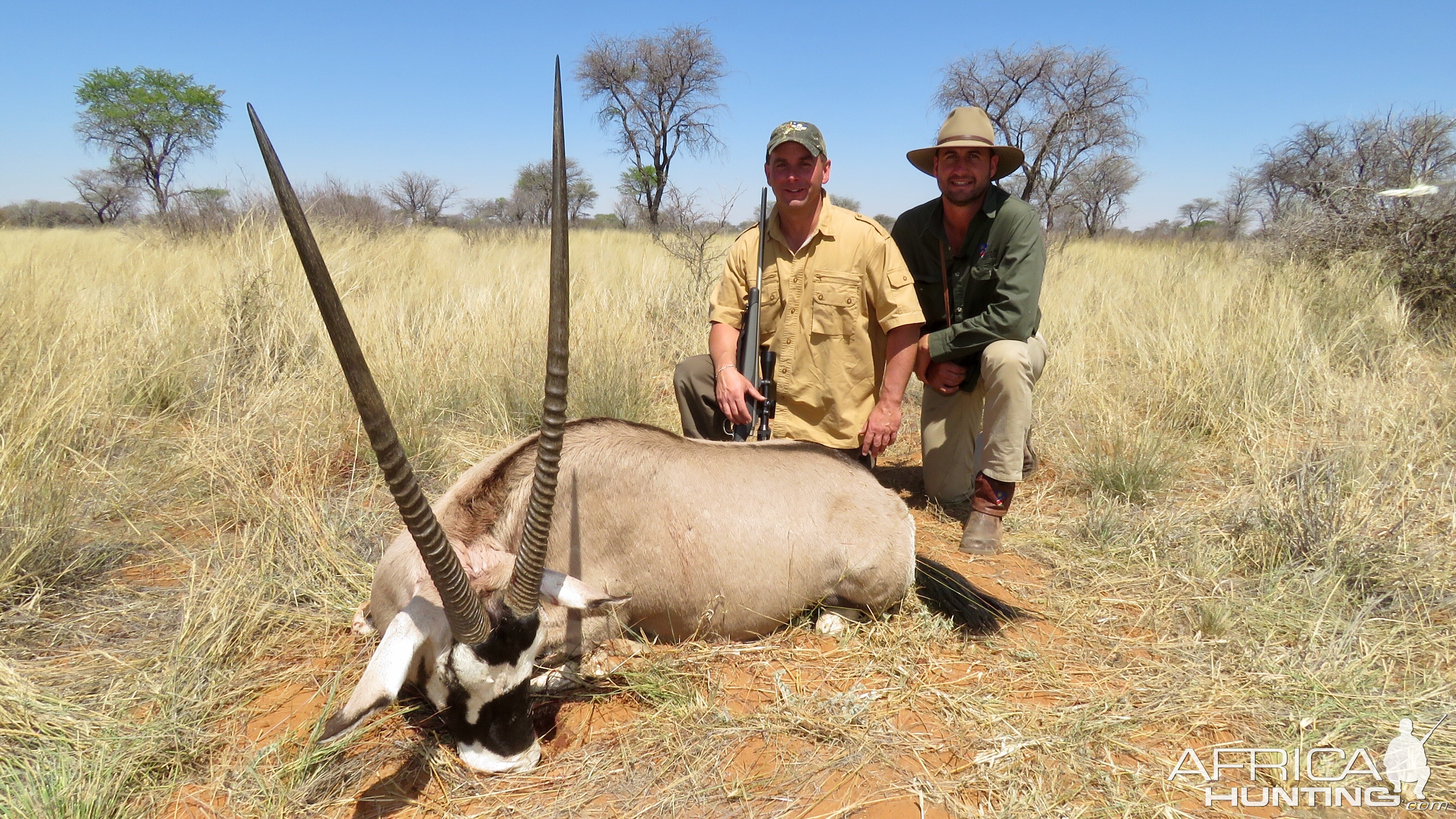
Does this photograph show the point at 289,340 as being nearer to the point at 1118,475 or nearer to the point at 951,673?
the point at 951,673

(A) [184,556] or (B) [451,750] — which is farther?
(A) [184,556]

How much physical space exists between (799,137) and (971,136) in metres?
1.14

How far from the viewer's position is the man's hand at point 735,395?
3.89m

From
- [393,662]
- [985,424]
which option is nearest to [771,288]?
[985,424]

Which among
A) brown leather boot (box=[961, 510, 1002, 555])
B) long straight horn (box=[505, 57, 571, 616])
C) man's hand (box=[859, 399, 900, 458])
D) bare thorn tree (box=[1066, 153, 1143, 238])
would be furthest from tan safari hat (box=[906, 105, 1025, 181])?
bare thorn tree (box=[1066, 153, 1143, 238])

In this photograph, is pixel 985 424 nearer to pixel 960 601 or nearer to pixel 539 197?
pixel 960 601

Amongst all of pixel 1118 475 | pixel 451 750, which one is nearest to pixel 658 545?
pixel 451 750

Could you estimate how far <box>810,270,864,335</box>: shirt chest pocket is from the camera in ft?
13.5

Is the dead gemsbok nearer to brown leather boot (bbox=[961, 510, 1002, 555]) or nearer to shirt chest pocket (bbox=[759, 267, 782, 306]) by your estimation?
brown leather boot (bbox=[961, 510, 1002, 555])

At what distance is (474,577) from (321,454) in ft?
8.63

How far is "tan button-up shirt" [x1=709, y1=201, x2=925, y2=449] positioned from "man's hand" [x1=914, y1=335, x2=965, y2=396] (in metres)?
0.43

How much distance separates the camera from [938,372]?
475cm

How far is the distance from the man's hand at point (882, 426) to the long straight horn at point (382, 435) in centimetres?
229

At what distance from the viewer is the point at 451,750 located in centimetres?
248
